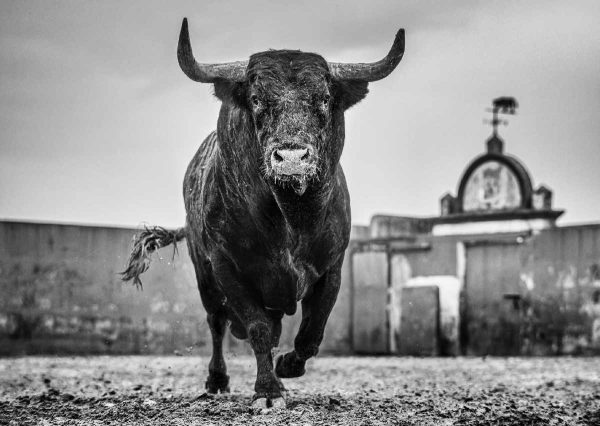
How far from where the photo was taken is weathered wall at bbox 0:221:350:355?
15.4 meters

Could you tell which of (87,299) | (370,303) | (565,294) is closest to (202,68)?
(87,299)

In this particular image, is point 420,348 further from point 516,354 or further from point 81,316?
point 81,316

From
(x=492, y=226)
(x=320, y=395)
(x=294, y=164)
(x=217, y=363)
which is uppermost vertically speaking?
(x=492, y=226)

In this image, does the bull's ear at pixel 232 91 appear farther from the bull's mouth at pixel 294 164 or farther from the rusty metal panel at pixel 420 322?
the rusty metal panel at pixel 420 322

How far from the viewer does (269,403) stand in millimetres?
6309

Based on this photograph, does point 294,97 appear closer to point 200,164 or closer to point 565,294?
point 200,164

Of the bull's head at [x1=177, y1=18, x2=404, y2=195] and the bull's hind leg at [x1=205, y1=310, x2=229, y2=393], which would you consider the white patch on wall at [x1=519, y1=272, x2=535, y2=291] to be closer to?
the bull's hind leg at [x1=205, y1=310, x2=229, y2=393]

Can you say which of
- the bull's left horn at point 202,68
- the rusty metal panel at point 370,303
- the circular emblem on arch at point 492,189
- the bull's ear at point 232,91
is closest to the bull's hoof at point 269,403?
the bull's ear at point 232,91

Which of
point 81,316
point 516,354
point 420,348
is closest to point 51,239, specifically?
point 81,316

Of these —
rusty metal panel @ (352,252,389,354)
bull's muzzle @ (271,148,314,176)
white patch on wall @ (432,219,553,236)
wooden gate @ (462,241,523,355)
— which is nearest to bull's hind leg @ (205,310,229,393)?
bull's muzzle @ (271,148,314,176)

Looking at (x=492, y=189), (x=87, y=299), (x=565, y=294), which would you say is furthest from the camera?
(x=492, y=189)

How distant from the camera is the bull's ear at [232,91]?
6082mm

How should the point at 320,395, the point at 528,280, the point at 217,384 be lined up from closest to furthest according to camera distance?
the point at 320,395 → the point at 217,384 → the point at 528,280

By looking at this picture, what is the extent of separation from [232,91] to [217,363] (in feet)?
9.03
